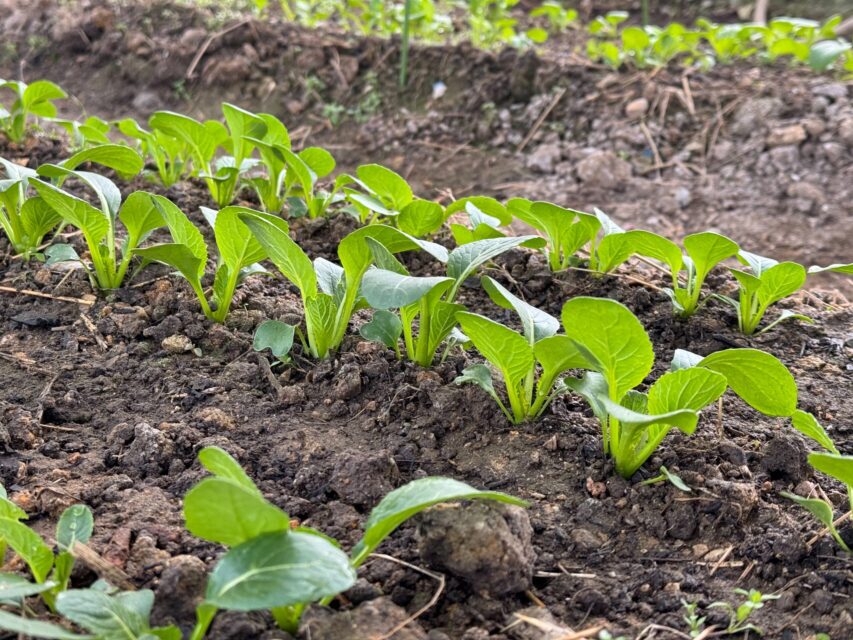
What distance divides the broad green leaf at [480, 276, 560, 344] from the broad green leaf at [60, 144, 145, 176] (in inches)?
46.1

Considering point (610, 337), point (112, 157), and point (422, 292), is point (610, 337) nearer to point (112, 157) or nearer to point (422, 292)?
point (422, 292)

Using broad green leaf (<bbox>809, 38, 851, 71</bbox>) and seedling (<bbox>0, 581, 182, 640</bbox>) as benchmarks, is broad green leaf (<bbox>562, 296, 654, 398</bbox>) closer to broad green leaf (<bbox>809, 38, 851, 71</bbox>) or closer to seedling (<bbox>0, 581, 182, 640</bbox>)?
seedling (<bbox>0, 581, 182, 640</bbox>)

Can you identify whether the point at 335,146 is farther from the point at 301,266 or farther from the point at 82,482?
the point at 82,482

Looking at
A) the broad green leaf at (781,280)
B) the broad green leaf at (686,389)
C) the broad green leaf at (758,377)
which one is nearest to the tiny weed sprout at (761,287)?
the broad green leaf at (781,280)

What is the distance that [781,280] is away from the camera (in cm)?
209

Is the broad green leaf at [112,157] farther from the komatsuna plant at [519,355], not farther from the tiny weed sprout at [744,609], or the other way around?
the tiny weed sprout at [744,609]

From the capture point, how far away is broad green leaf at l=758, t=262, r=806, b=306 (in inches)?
80.7

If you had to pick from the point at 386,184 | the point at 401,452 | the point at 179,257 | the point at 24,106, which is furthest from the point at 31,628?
the point at 24,106

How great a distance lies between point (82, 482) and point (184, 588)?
16.1 inches

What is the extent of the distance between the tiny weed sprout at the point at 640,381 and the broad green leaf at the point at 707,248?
48 cm

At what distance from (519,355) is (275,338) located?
0.57 meters

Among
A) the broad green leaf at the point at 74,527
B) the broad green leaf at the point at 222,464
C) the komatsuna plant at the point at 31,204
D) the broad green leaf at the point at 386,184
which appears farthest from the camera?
the broad green leaf at the point at 386,184

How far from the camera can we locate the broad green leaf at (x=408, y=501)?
1189mm

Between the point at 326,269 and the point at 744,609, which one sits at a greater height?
the point at 326,269
